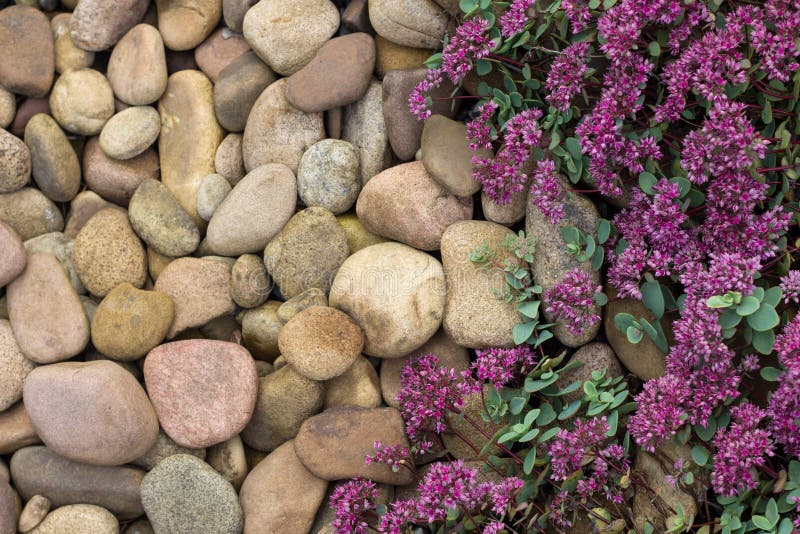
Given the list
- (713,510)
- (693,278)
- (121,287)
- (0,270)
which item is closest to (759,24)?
(693,278)

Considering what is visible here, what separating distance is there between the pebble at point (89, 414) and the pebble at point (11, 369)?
148 millimetres

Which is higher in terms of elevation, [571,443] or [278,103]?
[278,103]

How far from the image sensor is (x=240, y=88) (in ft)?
11.9

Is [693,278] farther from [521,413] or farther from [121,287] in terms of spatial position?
[121,287]

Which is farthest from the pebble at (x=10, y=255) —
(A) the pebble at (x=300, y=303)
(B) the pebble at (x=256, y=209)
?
(A) the pebble at (x=300, y=303)

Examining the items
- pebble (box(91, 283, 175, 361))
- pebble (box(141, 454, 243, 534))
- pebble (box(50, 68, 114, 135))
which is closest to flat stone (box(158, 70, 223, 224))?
pebble (box(50, 68, 114, 135))

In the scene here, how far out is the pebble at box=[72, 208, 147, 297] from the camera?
3467 millimetres

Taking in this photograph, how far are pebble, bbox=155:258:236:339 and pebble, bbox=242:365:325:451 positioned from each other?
416 millimetres

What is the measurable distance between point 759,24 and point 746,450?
1.39 meters

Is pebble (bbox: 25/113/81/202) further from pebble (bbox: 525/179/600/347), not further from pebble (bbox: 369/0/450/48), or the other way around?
pebble (bbox: 525/179/600/347)

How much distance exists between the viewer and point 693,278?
2500 millimetres

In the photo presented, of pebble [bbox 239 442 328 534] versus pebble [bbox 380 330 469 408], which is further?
pebble [bbox 380 330 469 408]

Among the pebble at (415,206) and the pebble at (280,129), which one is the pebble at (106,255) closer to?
the pebble at (280,129)

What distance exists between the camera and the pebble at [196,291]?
11.2 feet
